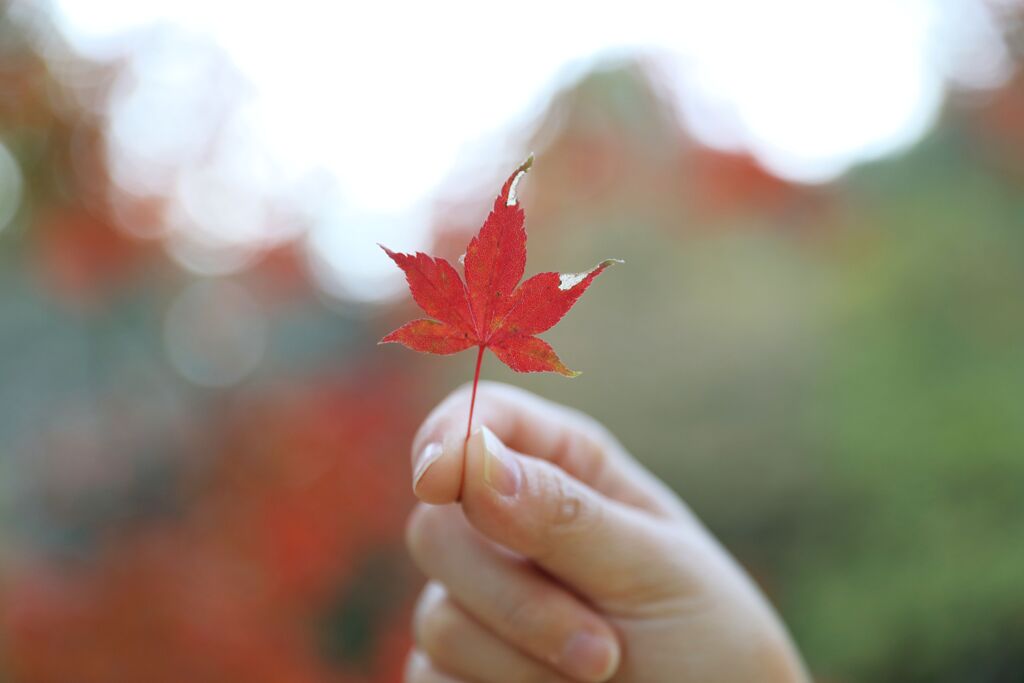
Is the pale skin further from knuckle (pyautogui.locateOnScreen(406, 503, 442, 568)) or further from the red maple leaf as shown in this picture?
the red maple leaf

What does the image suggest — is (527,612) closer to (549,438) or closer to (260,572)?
(549,438)

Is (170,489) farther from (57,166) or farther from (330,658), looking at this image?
(57,166)

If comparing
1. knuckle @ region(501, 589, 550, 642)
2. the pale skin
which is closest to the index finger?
the pale skin

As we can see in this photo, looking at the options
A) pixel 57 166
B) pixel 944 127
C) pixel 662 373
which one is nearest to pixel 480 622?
pixel 57 166

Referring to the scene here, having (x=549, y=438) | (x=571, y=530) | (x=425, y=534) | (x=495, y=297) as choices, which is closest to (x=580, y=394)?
(x=549, y=438)

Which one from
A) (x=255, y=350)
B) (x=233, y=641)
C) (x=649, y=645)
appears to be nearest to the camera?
(x=649, y=645)

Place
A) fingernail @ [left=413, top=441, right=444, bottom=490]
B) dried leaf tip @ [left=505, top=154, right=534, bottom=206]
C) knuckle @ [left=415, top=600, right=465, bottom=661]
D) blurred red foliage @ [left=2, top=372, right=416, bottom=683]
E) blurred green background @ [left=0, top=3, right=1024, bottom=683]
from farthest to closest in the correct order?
blurred green background @ [left=0, top=3, right=1024, bottom=683] < blurred red foliage @ [left=2, top=372, right=416, bottom=683] < knuckle @ [left=415, top=600, right=465, bottom=661] < fingernail @ [left=413, top=441, right=444, bottom=490] < dried leaf tip @ [left=505, top=154, right=534, bottom=206]
